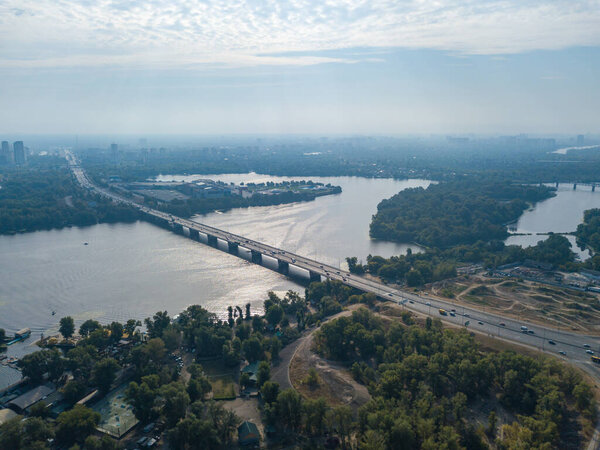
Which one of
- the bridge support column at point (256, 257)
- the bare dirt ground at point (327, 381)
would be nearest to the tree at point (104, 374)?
the bare dirt ground at point (327, 381)

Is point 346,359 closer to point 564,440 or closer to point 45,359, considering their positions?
point 564,440

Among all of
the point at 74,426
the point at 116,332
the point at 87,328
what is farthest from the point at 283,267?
the point at 74,426

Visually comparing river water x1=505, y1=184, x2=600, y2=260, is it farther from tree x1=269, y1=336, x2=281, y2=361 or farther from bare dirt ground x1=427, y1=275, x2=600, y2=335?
tree x1=269, y1=336, x2=281, y2=361

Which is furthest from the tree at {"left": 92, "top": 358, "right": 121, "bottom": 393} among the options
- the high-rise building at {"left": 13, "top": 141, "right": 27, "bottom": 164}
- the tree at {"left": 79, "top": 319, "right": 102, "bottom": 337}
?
the high-rise building at {"left": 13, "top": 141, "right": 27, "bottom": 164}

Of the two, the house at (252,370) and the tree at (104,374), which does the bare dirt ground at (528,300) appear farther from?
the tree at (104,374)

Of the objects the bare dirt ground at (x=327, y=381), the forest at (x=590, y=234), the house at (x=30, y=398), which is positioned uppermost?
the forest at (x=590, y=234)

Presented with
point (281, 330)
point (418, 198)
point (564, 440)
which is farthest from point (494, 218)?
point (564, 440)

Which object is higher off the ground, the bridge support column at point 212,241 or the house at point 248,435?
the bridge support column at point 212,241
